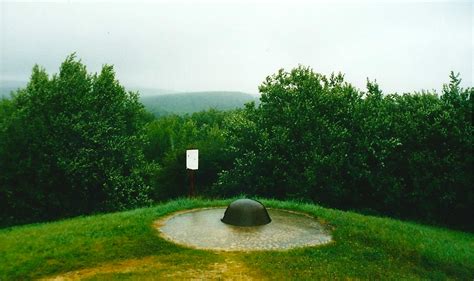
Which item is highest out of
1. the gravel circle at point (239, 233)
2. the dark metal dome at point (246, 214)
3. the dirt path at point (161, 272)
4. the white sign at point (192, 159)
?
the white sign at point (192, 159)

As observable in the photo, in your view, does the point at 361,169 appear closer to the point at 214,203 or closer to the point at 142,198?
the point at 214,203

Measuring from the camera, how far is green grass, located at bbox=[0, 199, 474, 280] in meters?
10.4

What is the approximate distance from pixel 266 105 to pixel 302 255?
792 inches

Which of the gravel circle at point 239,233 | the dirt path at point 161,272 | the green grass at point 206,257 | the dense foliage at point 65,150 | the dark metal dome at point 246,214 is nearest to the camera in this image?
the dirt path at point 161,272

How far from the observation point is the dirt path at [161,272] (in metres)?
9.93

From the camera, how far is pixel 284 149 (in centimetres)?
2883

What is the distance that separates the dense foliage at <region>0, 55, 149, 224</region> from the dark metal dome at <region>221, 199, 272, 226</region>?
1545cm

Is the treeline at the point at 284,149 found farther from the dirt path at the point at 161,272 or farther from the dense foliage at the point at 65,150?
the dirt path at the point at 161,272

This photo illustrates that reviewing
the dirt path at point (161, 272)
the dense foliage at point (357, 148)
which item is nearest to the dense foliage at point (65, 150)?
the dense foliage at point (357, 148)

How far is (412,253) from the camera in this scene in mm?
12797

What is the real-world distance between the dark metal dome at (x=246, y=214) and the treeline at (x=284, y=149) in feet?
40.2

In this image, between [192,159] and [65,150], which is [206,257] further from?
[65,150]

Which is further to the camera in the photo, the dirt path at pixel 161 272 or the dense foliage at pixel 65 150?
the dense foliage at pixel 65 150

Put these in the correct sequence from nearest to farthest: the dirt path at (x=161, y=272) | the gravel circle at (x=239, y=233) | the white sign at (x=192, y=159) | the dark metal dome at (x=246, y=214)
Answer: the dirt path at (x=161, y=272) → the gravel circle at (x=239, y=233) → the dark metal dome at (x=246, y=214) → the white sign at (x=192, y=159)
